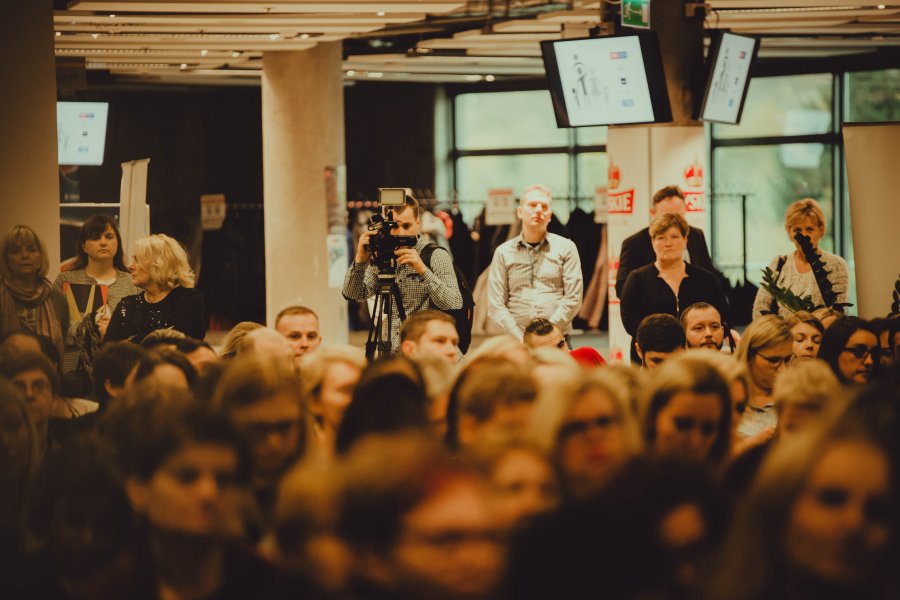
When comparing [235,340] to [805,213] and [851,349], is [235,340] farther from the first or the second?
[805,213]

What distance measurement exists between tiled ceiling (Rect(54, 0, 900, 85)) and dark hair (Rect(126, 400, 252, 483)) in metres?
6.73

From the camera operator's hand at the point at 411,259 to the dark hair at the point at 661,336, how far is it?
59.6 inches

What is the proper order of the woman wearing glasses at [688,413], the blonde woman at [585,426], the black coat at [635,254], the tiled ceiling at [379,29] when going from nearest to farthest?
the blonde woman at [585,426] → the woman wearing glasses at [688,413] → the black coat at [635,254] → the tiled ceiling at [379,29]

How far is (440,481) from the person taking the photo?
2248mm

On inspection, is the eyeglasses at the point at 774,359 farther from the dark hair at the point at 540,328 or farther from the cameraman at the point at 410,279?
the cameraman at the point at 410,279

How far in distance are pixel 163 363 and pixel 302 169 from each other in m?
8.62

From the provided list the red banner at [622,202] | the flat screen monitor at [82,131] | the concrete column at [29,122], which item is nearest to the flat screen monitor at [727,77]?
the red banner at [622,202]

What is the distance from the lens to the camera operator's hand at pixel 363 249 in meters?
6.60

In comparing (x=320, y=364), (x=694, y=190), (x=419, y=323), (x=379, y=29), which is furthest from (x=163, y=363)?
(x=379, y=29)

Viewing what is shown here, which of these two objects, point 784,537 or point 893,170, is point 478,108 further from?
point 784,537

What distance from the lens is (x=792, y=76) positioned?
55.7 feet

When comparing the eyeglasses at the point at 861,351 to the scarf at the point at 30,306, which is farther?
the scarf at the point at 30,306

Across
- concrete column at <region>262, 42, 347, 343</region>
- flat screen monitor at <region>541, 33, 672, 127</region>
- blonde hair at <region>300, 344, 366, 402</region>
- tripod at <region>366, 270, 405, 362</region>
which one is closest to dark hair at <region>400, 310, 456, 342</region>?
blonde hair at <region>300, 344, 366, 402</region>

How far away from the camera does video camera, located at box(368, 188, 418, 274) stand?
21.7ft
